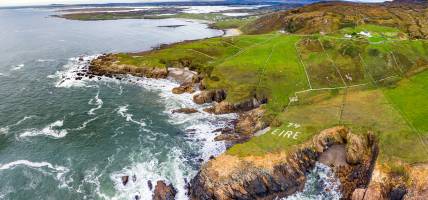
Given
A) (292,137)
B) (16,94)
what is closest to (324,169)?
(292,137)

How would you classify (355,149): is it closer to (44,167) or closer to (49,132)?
(44,167)

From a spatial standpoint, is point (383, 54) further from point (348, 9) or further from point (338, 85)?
point (348, 9)

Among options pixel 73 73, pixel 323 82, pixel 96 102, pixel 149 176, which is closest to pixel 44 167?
pixel 149 176

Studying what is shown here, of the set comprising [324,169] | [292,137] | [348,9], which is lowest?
[324,169]

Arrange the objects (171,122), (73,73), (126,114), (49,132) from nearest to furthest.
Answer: (49,132) < (171,122) < (126,114) < (73,73)

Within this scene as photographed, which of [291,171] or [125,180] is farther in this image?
[291,171]

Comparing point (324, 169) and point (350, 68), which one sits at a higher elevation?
point (350, 68)

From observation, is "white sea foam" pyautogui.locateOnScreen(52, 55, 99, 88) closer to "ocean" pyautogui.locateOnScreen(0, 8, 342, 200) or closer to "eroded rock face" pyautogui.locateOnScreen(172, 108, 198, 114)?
"ocean" pyautogui.locateOnScreen(0, 8, 342, 200)
